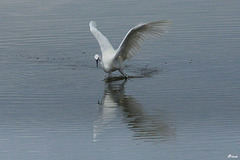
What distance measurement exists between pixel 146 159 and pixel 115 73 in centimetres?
716

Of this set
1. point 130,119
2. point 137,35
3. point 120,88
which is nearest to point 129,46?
point 137,35

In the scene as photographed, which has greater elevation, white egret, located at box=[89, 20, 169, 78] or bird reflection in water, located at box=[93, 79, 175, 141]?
white egret, located at box=[89, 20, 169, 78]

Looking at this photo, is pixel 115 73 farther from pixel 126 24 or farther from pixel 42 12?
pixel 42 12

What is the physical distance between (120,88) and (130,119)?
275 centimetres

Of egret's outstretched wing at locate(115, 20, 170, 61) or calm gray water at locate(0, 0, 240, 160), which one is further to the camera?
egret's outstretched wing at locate(115, 20, 170, 61)

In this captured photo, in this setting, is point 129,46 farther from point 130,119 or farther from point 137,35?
point 130,119

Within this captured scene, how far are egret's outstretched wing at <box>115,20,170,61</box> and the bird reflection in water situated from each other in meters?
1.38

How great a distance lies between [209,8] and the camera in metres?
24.3

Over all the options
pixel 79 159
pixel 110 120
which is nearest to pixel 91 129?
pixel 110 120

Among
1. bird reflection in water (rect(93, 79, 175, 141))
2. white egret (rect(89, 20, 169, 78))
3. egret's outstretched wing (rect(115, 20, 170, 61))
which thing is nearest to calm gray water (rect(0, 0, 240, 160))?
bird reflection in water (rect(93, 79, 175, 141))

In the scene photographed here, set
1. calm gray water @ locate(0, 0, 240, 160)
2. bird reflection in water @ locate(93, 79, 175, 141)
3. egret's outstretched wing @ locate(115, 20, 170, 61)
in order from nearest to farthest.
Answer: calm gray water @ locate(0, 0, 240, 160) < bird reflection in water @ locate(93, 79, 175, 141) < egret's outstretched wing @ locate(115, 20, 170, 61)

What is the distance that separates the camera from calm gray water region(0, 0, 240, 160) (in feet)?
36.8

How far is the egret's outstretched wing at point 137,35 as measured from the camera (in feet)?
51.1

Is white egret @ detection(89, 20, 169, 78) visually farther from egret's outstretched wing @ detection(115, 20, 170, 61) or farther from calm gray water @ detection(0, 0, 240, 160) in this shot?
calm gray water @ detection(0, 0, 240, 160)
